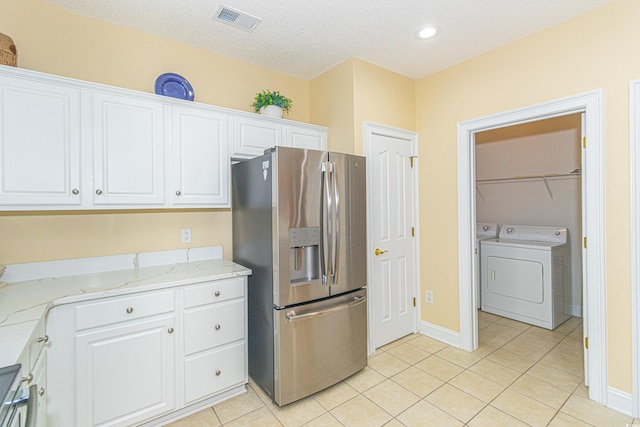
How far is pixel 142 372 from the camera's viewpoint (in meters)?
1.80

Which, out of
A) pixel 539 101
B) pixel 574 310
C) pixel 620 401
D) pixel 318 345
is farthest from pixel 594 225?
pixel 574 310

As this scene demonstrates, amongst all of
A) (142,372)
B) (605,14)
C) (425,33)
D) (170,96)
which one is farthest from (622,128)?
(142,372)

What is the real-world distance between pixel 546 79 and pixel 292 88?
2258mm

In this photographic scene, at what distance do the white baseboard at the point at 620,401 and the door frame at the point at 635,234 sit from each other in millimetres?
20

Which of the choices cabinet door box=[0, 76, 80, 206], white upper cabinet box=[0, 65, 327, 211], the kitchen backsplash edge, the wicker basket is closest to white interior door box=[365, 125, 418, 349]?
white upper cabinet box=[0, 65, 327, 211]

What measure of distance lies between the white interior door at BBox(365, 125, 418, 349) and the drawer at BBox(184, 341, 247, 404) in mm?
1248

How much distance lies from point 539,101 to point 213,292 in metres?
2.86

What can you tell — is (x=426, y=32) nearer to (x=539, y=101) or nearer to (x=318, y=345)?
(x=539, y=101)

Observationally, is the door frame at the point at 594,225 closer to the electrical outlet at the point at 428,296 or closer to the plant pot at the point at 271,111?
the electrical outlet at the point at 428,296

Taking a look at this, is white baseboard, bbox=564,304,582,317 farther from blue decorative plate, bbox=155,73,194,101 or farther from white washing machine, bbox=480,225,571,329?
blue decorative plate, bbox=155,73,194,101

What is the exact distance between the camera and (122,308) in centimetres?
173

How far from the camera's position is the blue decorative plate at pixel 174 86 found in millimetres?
2303

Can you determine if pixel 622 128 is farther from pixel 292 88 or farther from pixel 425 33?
pixel 292 88

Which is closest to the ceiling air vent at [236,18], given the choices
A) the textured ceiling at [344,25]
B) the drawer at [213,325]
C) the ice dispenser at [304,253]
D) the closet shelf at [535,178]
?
the textured ceiling at [344,25]
